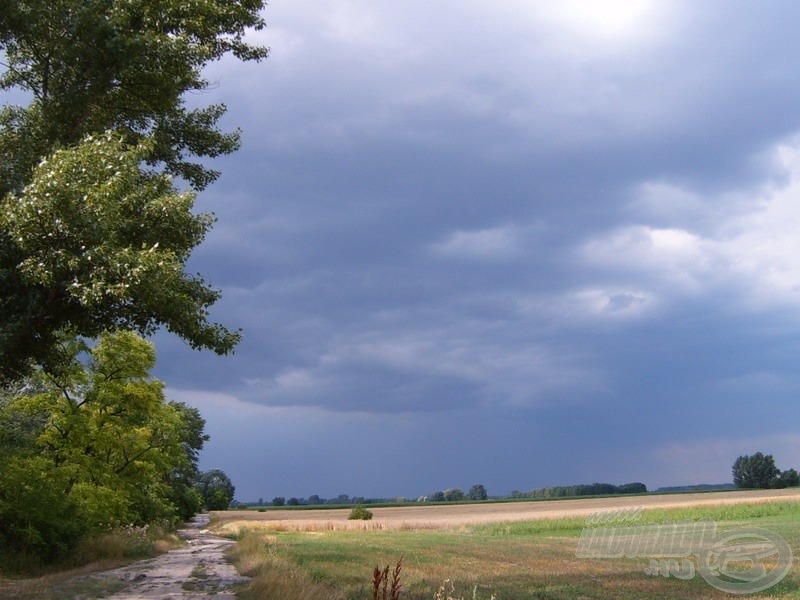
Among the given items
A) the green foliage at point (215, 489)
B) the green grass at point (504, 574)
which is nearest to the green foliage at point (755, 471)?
the green foliage at point (215, 489)

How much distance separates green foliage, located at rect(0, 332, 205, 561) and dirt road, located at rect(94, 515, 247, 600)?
3239 mm

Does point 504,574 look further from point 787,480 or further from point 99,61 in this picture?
point 787,480

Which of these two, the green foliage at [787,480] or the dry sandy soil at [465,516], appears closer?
the dry sandy soil at [465,516]

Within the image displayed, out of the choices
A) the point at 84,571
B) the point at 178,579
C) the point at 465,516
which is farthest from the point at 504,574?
the point at 465,516

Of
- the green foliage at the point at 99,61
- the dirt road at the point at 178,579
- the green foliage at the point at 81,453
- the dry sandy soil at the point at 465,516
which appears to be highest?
the green foliage at the point at 99,61

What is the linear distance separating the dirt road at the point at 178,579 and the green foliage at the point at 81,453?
3.24 metres

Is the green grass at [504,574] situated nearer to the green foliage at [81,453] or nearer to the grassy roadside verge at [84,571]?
the grassy roadside verge at [84,571]

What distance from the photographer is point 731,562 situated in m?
19.8

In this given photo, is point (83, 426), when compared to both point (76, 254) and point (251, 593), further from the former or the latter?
point (76, 254)

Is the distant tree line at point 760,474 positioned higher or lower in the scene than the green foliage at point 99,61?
lower

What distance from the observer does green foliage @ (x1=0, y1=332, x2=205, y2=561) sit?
2312 centimetres

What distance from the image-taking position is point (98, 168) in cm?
1206

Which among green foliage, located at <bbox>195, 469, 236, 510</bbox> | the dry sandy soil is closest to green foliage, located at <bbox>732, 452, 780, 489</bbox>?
the dry sandy soil

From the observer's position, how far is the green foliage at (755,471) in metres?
152
